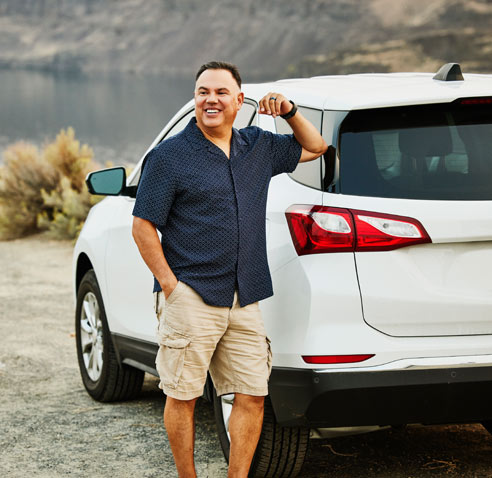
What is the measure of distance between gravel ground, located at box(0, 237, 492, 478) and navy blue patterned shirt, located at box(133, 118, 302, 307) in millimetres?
1238

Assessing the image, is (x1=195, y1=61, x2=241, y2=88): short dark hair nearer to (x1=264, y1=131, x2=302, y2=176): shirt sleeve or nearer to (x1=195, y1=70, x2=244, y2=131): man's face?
(x1=195, y1=70, x2=244, y2=131): man's face

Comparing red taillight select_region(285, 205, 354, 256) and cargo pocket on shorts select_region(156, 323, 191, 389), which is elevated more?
red taillight select_region(285, 205, 354, 256)

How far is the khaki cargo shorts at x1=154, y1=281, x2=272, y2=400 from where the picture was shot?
3559 mm

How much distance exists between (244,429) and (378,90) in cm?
141

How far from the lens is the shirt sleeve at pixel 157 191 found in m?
3.46

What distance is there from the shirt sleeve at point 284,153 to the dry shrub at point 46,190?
35.0 ft

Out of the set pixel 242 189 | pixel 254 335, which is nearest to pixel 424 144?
pixel 242 189

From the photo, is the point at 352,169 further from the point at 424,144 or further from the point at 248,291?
the point at 248,291

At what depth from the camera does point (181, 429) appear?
369 centimetres

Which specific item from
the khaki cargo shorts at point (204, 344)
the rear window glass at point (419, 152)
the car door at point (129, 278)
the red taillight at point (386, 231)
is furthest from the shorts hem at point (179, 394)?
the car door at point (129, 278)

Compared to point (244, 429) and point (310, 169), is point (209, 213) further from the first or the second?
point (244, 429)

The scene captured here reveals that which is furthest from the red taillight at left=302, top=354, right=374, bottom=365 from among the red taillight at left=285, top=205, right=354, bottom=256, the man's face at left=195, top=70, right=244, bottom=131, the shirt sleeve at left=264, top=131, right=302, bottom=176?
the man's face at left=195, top=70, right=244, bottom=131

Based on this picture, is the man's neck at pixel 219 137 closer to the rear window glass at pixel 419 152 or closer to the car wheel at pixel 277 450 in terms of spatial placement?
the rear window glass at pixel 419 152

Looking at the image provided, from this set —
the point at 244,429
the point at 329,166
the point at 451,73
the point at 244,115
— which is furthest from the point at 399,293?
the point at 244,115
